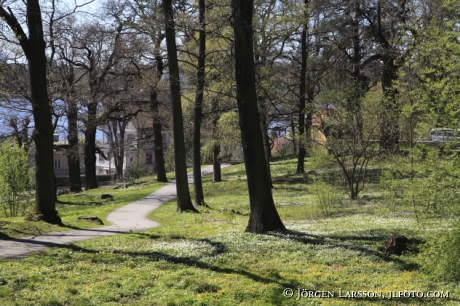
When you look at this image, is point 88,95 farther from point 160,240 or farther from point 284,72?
point 160,240

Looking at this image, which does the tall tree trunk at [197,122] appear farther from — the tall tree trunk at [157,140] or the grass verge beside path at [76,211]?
the tall tree trunk at [157,140]

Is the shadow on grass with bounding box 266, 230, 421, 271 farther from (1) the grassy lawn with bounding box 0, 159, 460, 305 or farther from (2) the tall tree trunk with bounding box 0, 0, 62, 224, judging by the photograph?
(2) the tall tree trunk with bounding box 0, 0, 62, 224

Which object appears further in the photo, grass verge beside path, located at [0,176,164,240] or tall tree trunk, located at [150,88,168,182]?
tall tree trunk, located at [150,88,168,182]

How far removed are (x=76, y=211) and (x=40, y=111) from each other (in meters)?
8.65

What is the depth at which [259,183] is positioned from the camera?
11648 mm

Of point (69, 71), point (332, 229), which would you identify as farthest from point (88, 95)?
point (332, 229)

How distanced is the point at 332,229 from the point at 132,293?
6.79 m

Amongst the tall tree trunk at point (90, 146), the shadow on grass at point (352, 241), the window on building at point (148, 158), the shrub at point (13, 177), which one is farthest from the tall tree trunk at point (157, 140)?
the window on building at point (148, 158)

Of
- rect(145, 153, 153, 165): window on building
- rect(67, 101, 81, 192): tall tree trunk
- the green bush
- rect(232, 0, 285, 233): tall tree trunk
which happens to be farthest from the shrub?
rect(145, 153, 153, 165): window on building

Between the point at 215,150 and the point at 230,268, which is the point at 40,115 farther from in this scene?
the point at 215,150

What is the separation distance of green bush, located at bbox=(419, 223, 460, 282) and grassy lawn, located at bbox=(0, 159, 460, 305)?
0.51ft

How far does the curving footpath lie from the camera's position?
9.96m

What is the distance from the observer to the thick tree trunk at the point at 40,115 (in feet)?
43.2

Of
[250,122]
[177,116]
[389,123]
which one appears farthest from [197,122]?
[250,122]
